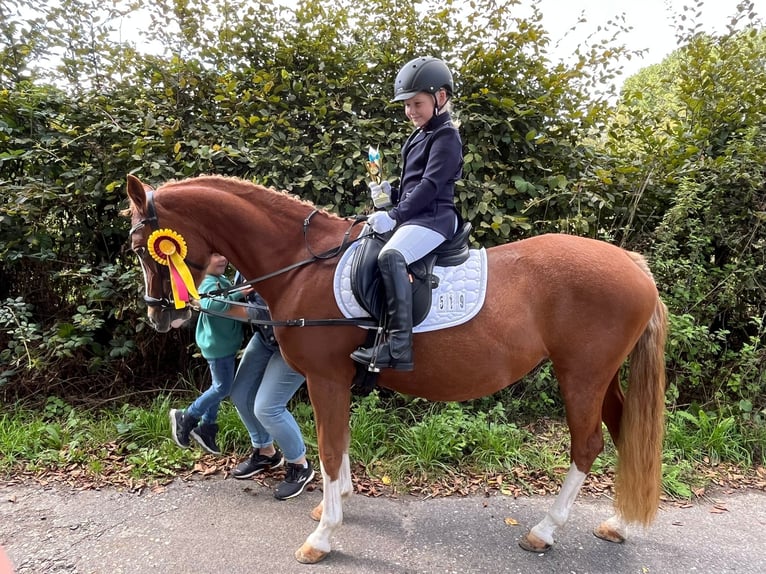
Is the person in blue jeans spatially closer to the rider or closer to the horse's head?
the horse's head

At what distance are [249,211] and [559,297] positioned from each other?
188 cm

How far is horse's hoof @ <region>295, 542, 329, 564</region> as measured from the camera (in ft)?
8.49

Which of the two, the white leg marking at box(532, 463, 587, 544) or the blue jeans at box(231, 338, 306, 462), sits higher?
the blue jeans at box(231, 338, 306, 462)

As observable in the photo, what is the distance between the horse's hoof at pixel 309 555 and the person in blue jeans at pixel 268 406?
609 mm

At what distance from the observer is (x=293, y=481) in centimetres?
324

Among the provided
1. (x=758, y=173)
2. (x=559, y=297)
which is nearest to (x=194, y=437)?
(x=559, y=297)

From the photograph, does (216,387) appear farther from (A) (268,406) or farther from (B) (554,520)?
(B) (554,520)

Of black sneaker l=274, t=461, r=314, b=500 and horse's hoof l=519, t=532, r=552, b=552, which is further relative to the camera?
black sneaker l=274, t=461, r=314, b=500

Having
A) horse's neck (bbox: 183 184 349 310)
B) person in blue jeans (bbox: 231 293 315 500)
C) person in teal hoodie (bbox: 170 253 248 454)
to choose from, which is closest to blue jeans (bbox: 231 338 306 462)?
person in blue jeans (bbox: 231 293 315 500)

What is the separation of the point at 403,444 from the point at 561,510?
4.38 ft

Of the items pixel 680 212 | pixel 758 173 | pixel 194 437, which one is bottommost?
pixel 194 437

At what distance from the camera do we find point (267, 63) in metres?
4.27

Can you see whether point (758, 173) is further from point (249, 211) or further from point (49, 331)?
point (49, 331)

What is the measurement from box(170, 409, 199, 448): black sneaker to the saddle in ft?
6.11
